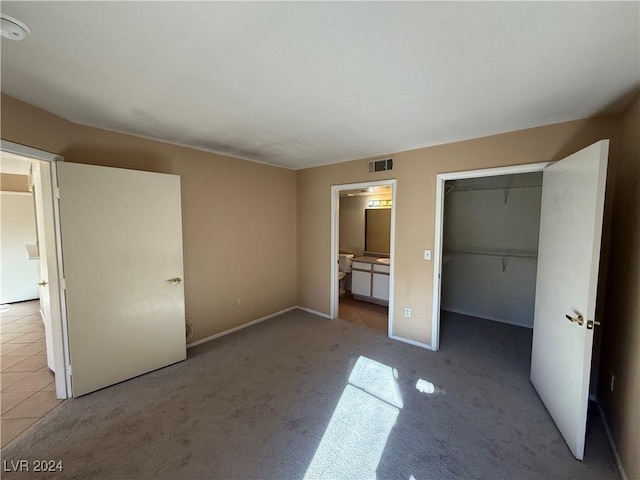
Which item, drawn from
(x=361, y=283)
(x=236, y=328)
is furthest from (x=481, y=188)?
(x=236, y=328)

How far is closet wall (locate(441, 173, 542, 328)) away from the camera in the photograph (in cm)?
381

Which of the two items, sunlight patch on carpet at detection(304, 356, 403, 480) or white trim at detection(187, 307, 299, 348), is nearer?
sunlight patch on carpet at detection(304, 356, 403, 480)

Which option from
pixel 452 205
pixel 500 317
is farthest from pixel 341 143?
pixel 500 317

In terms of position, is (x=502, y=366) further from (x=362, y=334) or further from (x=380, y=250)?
(x=380, y=250)

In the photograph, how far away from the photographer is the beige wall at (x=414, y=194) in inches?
90.5

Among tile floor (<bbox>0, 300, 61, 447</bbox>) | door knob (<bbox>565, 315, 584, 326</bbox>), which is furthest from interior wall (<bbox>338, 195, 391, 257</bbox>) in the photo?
tile floor (<bbox>0, 300, 61, 447</bbox>)

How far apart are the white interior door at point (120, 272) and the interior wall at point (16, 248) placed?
3.92 metres

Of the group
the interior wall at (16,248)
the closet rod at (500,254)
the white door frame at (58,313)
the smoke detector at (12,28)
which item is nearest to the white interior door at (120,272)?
the white door frame at (58,313)

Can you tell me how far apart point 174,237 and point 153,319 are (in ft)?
2.86

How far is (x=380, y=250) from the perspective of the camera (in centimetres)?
532

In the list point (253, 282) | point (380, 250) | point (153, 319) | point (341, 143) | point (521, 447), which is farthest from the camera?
point (380, 250)

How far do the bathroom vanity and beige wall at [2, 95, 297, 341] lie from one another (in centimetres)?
128

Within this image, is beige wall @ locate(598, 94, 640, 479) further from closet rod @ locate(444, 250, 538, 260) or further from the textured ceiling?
closet rod @ locate(444, 250, 538, 260)

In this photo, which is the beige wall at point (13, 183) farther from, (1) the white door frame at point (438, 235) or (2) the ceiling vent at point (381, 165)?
(1) the white door frame at point (438, 235)
